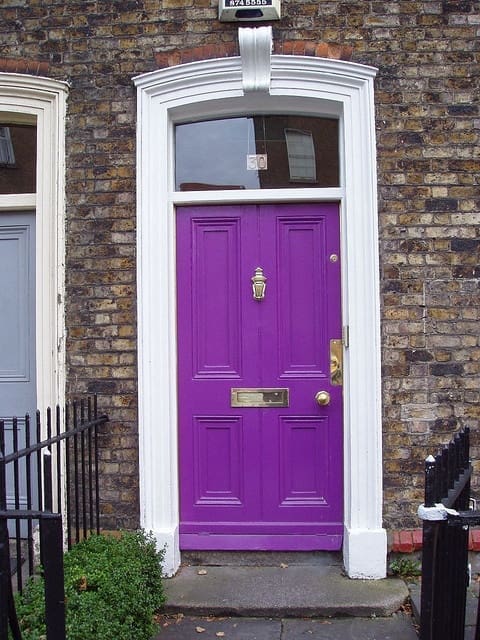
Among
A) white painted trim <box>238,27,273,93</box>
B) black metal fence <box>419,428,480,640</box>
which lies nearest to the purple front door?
white painted trim <box>238,27,273,93</box>

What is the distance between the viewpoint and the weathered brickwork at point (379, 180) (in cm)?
409

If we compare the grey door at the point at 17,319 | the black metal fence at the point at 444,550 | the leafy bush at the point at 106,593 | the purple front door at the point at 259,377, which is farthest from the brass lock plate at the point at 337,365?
the grey door at the point at 17,319

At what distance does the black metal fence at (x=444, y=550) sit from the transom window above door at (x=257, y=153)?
2351 millimetres

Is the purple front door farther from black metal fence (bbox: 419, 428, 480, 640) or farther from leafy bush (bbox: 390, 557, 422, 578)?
black metal fence (bbox: 419, 428, 480, 640)

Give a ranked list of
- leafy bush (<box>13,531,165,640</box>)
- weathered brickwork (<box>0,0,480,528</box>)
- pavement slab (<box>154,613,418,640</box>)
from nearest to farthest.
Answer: leafy bush (<box>13,531,165,640</box>), pavement slab (<box>154,613,418,640</box>), weathered brickwork (<box>0,0,480,528</box>)

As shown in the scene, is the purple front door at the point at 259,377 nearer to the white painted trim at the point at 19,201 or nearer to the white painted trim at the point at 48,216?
the white painted trim at the point at 48,216

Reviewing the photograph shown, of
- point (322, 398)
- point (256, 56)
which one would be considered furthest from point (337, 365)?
point (256, 56)

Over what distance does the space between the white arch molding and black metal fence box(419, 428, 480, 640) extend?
4.80ft

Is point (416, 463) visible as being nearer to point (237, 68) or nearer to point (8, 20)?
point (237, 68)

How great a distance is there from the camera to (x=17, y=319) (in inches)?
176

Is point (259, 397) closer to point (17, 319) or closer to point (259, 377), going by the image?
point (259, 377)

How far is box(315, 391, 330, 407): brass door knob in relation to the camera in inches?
167

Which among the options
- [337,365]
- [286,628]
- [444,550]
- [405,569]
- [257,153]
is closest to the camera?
[444,550]

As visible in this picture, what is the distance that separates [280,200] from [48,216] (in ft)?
4.98
